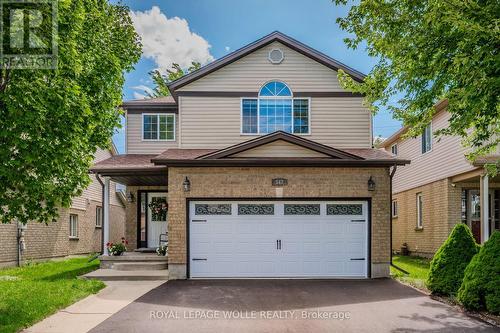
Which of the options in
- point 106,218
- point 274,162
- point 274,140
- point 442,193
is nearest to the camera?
point 274,162

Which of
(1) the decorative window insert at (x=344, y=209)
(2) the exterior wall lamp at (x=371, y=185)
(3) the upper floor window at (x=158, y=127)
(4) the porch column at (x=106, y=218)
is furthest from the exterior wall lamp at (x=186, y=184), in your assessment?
(2) the exterior wall lamp at (x=371, y=185)

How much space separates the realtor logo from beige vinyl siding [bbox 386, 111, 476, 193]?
1180 centimetres

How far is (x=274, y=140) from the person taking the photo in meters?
13.2

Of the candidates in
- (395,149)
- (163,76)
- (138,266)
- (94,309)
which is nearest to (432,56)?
(94,309)

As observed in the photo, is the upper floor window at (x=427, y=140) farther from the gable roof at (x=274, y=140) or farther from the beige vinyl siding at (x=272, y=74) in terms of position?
the gable roof at (x=274, y=140)

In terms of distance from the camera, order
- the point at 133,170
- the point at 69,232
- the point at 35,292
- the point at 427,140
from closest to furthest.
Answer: the point at 35,292 < the point at 133,170 < the point at 427,140 < the point at 69,232

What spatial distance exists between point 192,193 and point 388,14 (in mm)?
7085

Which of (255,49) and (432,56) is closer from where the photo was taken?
(432,56)

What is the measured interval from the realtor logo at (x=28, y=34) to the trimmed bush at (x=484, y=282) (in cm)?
858

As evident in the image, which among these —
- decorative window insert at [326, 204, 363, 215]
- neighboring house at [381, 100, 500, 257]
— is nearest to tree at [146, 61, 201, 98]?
neighboring house at [381, 100, 500, 257]

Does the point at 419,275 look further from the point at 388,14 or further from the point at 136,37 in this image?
the point at 136,37

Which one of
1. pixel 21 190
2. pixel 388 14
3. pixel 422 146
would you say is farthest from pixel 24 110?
pixel 422 146

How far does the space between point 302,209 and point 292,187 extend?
72cm

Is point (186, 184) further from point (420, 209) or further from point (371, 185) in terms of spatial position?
point (420, 209)
